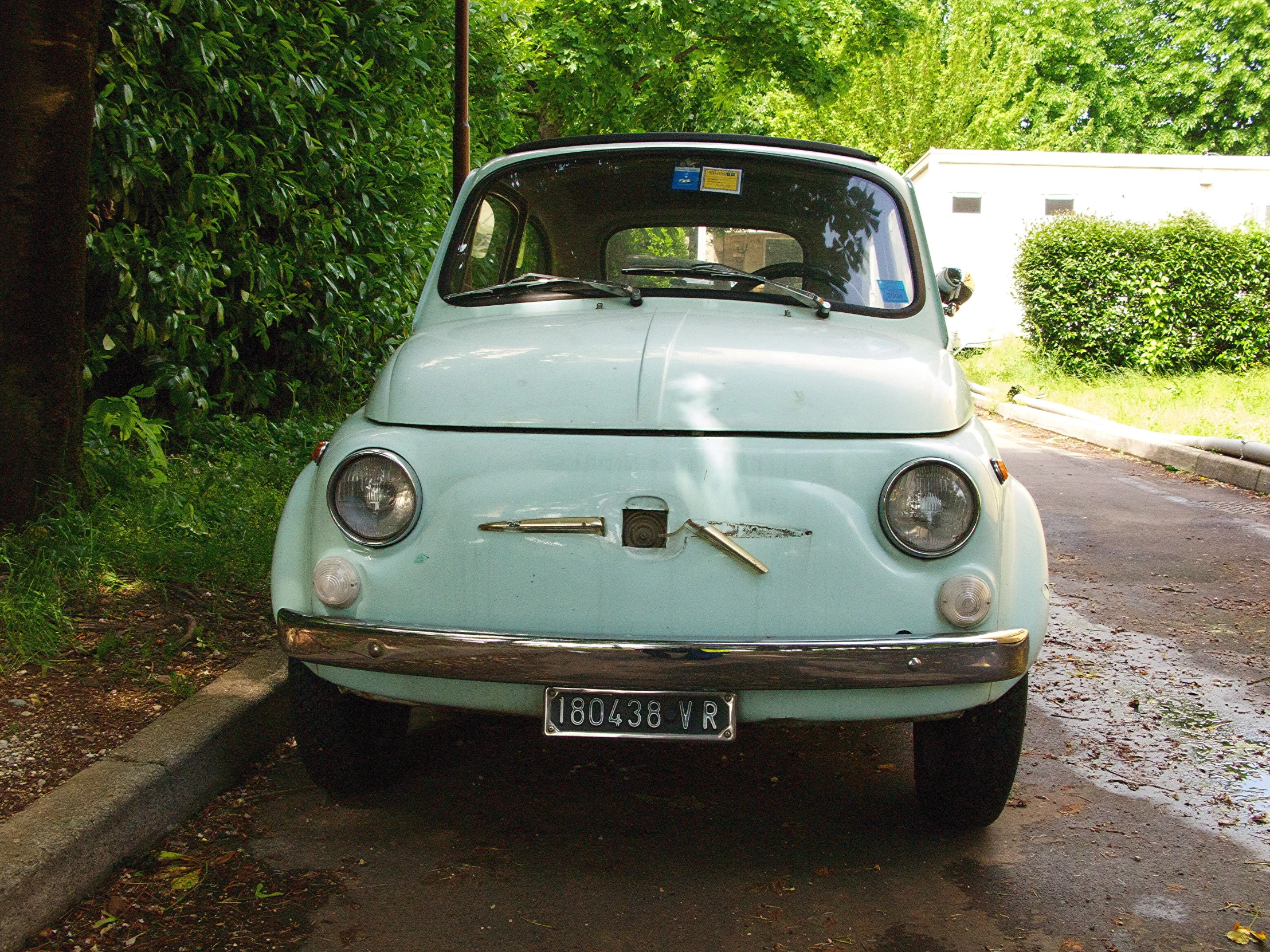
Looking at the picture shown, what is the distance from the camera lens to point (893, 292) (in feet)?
12.1

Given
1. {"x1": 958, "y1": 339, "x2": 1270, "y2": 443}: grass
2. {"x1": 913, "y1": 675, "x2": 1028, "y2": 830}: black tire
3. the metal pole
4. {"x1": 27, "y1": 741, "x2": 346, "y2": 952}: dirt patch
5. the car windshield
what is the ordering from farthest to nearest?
{"x1": 958, "y1": 339, "x2": 1270, "y2": 443}: grass
the metal pole
the car windshield
{"x1": 913, "y1": 675, "x2": 1028, "y2": 830}: black tire
{"x1": 27, "y1": 741, "x2": 346, "y2": 952}: dirt patch

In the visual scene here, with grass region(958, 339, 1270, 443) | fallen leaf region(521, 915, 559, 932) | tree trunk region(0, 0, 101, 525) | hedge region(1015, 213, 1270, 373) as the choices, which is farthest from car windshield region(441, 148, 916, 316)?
hedge region(1015, 213, 1270, 373)

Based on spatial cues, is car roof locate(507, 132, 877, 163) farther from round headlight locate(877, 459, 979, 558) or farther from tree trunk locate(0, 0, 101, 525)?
tree trunk locate(0, 0, 101, 525)

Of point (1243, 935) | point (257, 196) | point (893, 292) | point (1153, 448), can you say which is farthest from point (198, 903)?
point (1153, 448)

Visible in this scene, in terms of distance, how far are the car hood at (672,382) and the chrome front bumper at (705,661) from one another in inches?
19.5

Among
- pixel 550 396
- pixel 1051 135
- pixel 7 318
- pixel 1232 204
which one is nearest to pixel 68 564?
pixel 7 318

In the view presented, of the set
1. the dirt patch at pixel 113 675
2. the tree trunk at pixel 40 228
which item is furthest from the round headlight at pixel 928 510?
the tree trunk at pixel 40 228

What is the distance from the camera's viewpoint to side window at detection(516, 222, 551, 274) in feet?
13.4

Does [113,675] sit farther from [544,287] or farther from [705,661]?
[705,661]

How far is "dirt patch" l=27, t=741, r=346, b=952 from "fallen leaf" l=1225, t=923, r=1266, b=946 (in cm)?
196

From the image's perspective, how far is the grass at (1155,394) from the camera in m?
11.2

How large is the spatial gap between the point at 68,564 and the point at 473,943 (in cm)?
248

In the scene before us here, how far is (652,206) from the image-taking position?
13.3 feet

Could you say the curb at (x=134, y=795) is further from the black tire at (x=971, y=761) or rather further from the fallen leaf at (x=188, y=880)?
the black tire at (x=971, y=761)
